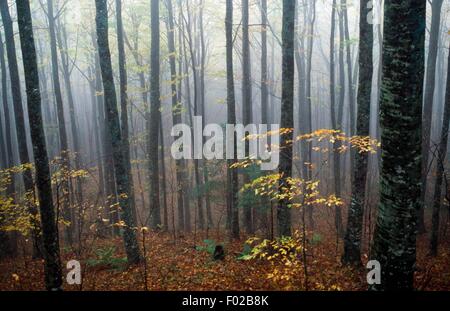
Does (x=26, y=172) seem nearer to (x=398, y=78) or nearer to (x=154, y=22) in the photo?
(x=154, y=22)

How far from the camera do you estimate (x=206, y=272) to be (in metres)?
8.77

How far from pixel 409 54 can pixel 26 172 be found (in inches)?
483

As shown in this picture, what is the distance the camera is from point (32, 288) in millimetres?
8422

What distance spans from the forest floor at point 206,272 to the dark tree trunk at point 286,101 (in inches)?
54.8

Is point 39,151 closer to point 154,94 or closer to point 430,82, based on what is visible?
point 154,94

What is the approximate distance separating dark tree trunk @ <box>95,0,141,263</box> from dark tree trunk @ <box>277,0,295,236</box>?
457 centimetres

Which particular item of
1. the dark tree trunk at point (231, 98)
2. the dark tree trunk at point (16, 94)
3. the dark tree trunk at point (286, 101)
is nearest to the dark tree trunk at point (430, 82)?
the dark tree trunk at point (286, 101)

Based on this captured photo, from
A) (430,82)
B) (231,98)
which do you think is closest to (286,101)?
(231,98)

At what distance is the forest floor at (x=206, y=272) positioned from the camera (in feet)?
23.7

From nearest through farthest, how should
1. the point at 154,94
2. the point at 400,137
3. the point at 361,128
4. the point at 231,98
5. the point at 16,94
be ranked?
the point at 400,137
the point at 361,128
the point at 16,94
the point at 231,98
the point at 154,94

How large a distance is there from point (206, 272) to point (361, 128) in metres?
5.81

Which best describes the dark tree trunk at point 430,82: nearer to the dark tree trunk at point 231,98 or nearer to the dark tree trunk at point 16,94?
the dark tree trunk at point 231,98

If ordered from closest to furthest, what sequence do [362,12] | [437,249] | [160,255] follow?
[362,12] < [437,249] < [160,255]
